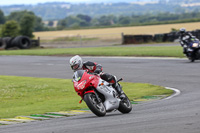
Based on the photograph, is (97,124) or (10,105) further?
(10,105)

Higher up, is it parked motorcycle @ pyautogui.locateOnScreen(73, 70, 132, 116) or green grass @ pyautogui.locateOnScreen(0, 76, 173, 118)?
parked motorcycle @ pyautogui.locateOnScreen(73, 70, 132, 116)

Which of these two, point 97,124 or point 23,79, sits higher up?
point 97,124

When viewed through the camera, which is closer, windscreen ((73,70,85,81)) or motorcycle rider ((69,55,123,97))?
windscreen ((73,70,85,81))

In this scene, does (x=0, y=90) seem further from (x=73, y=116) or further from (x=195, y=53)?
(x=195, y=53)

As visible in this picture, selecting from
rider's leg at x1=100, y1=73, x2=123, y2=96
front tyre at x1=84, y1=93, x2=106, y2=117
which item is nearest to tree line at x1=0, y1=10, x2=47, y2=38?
rider's leg at x1=100, y1=73, x2=123, y2=96

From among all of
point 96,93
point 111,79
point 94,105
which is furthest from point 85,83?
point 111,79

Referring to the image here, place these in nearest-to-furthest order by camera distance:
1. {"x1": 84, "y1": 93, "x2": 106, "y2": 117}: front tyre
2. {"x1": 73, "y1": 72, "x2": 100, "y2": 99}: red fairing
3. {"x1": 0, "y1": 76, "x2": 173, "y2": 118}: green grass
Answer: {"x1": 84, "y1": 93, "x2": 106, "y2": 117}: front tyre, {"x1": 73, "y1": 72, "x2": 100, "y2": 99}: red fairing, {"x1": 0, "y1": 76, "x2": 173, "y2": 118}: green grass

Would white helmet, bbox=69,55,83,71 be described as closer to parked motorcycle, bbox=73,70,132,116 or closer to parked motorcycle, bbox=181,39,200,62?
parked motorcycle, bbox=73,70,132,116

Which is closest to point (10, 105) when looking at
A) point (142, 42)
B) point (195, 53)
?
point (195, 53)

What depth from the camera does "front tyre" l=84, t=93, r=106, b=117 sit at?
8.94 m

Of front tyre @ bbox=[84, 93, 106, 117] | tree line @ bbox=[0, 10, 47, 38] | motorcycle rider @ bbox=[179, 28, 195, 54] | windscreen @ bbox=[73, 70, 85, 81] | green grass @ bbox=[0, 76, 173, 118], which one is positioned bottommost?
tree line @ bbox=[0, 10, 47, 38]

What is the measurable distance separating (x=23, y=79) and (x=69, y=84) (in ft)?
9.89

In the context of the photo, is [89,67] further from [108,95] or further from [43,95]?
[43,95]

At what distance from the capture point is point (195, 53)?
23422 mm
